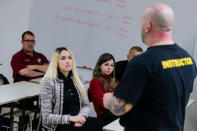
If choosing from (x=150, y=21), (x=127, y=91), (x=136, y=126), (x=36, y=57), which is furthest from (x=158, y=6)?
(x=36, y=57)

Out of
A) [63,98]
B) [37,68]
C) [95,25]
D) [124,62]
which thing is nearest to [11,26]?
[37,68]

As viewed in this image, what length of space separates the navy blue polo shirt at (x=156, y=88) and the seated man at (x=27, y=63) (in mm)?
2885

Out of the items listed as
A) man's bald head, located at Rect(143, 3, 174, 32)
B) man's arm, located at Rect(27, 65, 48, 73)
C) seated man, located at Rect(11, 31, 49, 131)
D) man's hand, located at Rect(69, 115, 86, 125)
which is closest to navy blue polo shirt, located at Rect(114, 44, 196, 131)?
man's bald head, located at Rect(143, 3, 174, 32)

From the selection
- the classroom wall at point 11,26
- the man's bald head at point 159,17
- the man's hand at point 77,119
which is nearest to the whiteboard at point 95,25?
the classroom wall at point 11,26

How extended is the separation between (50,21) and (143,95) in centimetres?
382

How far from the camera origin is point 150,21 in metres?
1.47

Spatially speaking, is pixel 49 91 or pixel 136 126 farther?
pixel 49 91

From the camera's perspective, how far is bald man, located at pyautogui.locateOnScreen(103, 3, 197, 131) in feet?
4.72

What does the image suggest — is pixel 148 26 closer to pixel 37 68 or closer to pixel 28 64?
pixel 37 68

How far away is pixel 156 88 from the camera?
147 cm

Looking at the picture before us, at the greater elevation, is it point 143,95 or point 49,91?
point 143,95

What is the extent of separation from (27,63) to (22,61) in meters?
0.07

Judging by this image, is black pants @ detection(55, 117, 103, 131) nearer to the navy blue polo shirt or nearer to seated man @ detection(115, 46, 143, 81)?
seated man @ detection(115, 46, 143, 81)

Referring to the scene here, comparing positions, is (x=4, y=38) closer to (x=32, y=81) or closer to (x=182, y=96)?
(x=32, y=81)
